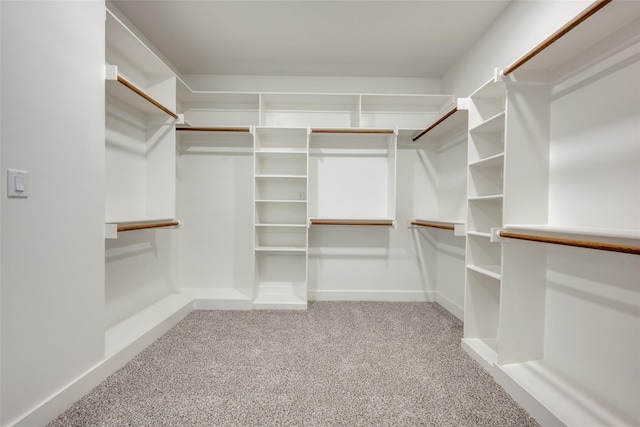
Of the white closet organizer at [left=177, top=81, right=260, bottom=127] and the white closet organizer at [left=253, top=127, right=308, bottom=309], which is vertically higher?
the white closet organizer at [left=177, top=81, right=260, bottom=127]

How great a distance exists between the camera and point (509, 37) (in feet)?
6.54

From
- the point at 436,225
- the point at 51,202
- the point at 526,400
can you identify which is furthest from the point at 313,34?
the point at 526,400

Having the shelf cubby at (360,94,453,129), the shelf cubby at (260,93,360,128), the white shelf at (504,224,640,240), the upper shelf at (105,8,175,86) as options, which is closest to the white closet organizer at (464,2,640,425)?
the white shelf at (504,224,640,240)

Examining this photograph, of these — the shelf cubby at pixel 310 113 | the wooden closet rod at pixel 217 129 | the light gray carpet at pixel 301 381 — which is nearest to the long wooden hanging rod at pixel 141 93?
the wooden closet rod at pixel 217 129

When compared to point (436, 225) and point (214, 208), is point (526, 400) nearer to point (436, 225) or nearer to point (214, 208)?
point (436, 225)

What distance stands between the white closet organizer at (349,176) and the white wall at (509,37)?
2.98 ft

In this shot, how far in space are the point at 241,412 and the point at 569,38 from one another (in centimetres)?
233

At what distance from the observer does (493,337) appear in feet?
6.63

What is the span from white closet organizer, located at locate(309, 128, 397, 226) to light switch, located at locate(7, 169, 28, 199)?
2.22 m

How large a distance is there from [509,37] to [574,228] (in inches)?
59.2

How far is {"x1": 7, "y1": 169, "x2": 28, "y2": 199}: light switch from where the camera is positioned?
1.12 m

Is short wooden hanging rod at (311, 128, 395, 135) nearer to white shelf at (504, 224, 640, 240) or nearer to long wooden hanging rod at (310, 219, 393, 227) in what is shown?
long wooden hanging rod at (310, 219, 393, 227)

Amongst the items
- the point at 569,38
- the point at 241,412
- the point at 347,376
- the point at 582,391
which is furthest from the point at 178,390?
the point at 569,38

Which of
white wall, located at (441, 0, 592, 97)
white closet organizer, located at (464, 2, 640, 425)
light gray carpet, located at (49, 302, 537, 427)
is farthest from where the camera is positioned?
white wall, located at (441, 0, 592, 97)
